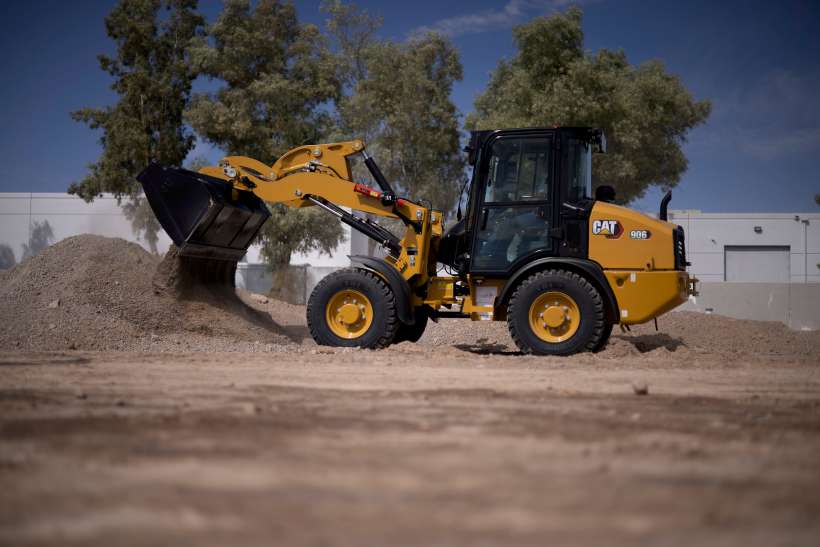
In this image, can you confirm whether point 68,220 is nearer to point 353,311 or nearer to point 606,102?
point 606,102

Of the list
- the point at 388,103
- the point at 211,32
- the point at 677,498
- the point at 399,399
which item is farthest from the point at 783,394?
the point at 388,103

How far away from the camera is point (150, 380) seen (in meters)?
A: 6.06

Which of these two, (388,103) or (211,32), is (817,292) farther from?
(211,32)

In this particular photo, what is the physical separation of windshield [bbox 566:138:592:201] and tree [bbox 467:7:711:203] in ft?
46.1

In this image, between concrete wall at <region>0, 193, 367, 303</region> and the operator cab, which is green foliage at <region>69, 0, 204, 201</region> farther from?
the operator cab

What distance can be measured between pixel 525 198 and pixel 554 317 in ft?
5.05

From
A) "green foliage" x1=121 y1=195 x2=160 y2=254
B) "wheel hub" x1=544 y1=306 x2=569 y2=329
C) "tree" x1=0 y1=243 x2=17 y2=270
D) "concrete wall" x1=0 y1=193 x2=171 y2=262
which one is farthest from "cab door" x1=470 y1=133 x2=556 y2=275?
"tree" x1=0 y1=243 x2=17 y2=270

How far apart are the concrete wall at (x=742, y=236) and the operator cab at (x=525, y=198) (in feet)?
99.2

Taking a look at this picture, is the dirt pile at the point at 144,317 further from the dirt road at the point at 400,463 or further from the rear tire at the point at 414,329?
the dirt road at the point at 400,463

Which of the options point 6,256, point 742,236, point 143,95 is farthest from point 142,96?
point 742,236

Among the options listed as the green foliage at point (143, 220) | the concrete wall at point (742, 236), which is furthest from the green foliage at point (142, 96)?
the concrete wall at point (742, 236)

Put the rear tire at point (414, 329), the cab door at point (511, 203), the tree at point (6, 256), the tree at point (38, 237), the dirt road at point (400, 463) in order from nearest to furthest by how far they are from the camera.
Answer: the dirt road at point (400, 463)
the cab door at point (511, 203)
the rear tire at point (414, 329)
the tree at point (38, 237)
the tree at point (6, 256)

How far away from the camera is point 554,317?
9164mm

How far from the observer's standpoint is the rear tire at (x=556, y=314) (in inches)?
353
